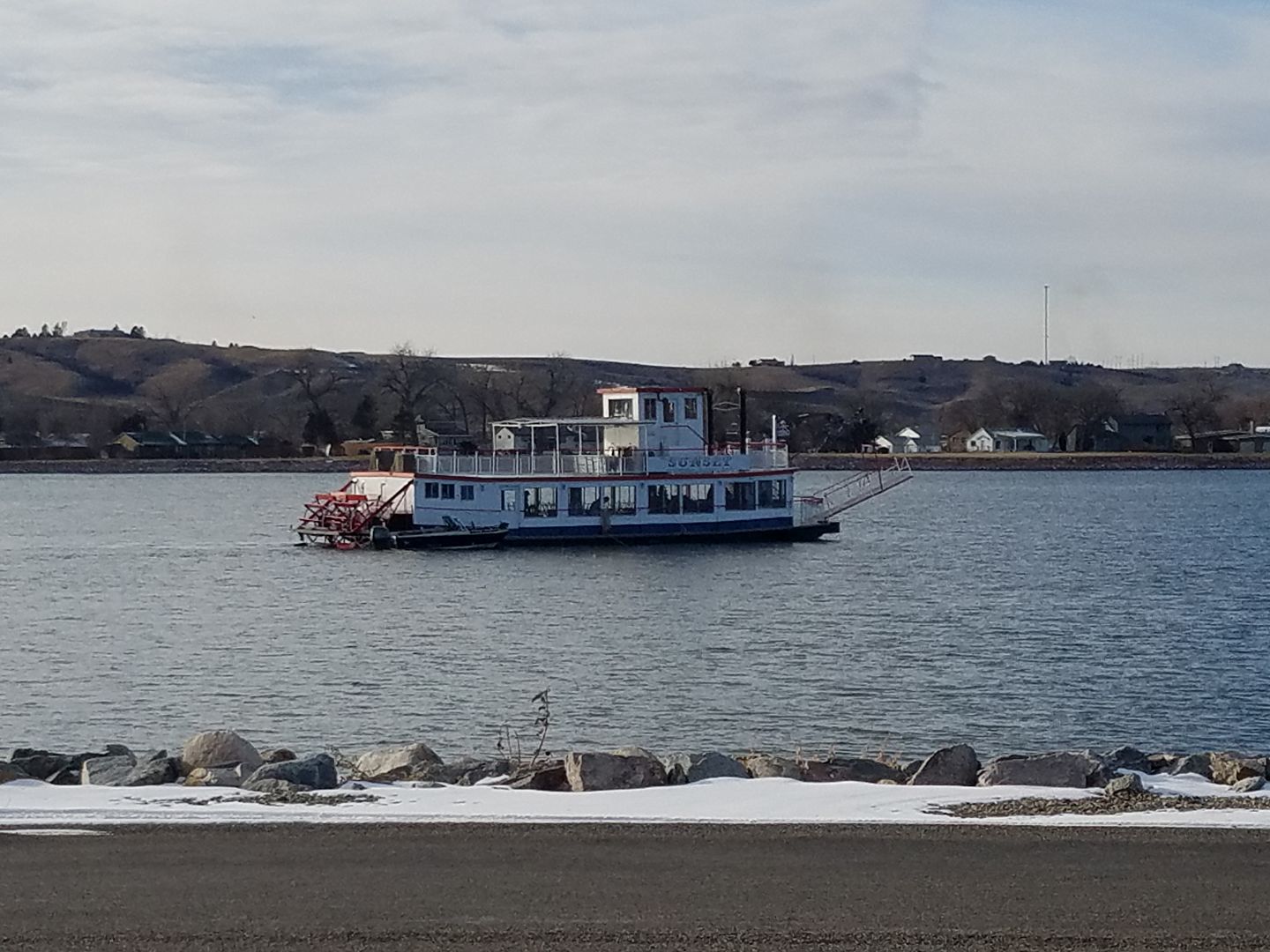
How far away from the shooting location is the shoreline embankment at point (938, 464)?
525 ft

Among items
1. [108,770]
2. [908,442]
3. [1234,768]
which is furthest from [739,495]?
[908,442]

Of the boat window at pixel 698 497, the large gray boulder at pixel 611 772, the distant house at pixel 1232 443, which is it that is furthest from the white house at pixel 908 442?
the large gray boulder at pixel 611 772

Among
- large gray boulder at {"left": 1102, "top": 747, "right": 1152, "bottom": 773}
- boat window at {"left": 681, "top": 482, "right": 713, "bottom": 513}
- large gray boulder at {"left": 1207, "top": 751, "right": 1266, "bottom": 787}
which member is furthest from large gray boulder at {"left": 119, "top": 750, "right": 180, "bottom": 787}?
boat window at {"left": 681, "top": 482, "right": 713, "bottom": 513}

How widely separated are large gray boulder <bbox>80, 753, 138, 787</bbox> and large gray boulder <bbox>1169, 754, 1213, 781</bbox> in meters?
8.75

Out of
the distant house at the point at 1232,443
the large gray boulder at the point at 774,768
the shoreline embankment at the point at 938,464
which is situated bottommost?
the large gray boulder at the point at 774,768

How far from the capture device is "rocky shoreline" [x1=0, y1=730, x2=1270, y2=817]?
41.7 ft

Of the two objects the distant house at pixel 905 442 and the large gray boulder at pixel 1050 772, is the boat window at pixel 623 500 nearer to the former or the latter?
the large gray boulder at pixel 1050 772

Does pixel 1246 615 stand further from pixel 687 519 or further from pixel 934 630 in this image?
pixel 687 519

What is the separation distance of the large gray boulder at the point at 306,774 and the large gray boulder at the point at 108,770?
1168 mm

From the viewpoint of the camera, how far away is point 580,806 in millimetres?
12125

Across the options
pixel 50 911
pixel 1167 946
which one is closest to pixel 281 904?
pixel 50 911

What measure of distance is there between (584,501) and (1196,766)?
4826 centimetres

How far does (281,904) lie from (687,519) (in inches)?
2123

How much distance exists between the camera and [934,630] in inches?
1503
